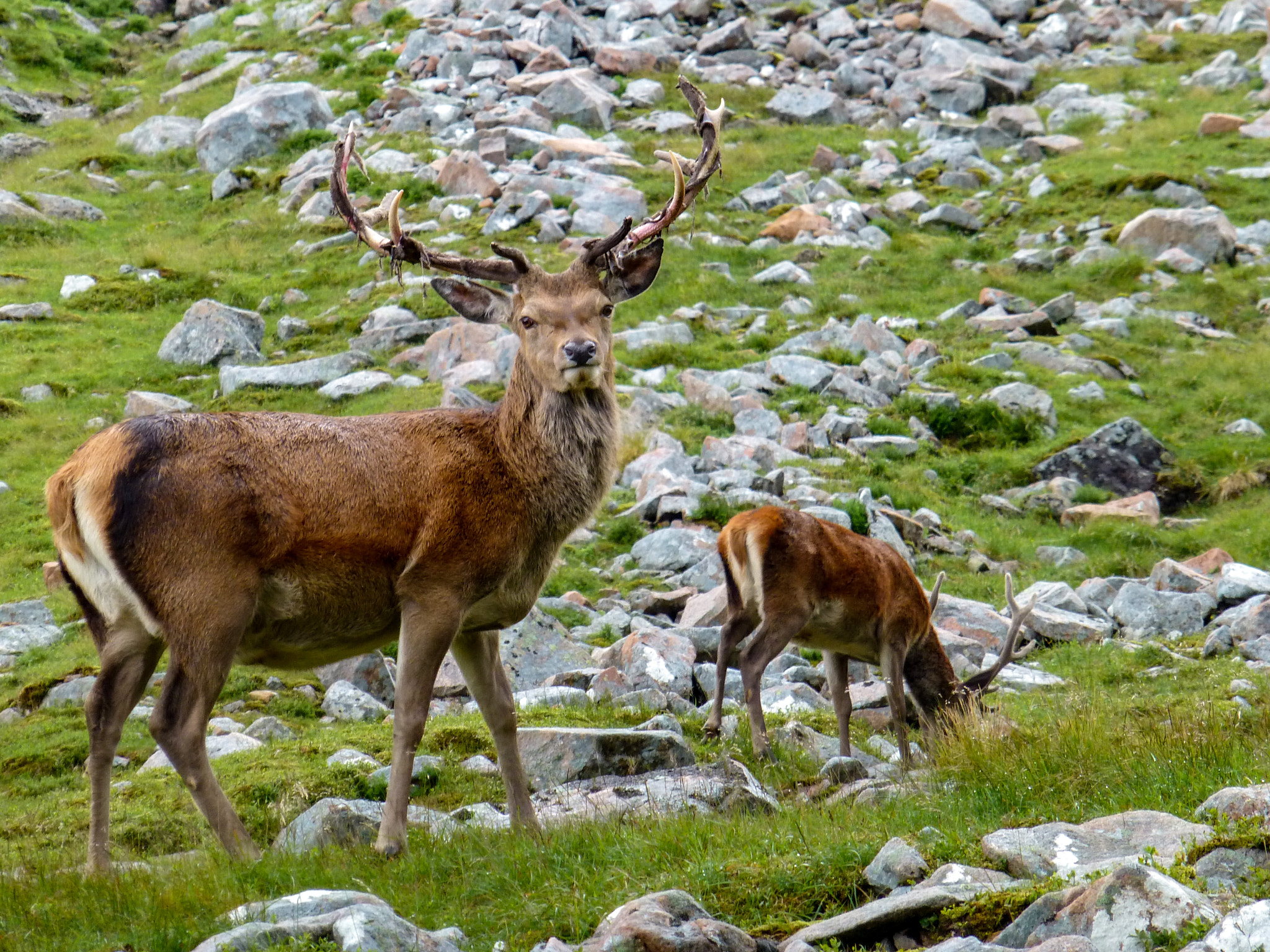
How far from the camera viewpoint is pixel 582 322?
758 cm

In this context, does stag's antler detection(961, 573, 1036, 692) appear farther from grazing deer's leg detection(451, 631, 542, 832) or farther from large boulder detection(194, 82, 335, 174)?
large boulder detection(194, 82, 335, 174)

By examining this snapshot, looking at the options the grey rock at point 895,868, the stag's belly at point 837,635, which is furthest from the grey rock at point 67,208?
the grey rock at point 895,868

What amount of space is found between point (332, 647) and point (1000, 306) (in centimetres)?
1460

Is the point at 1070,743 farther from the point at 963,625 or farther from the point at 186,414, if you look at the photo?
the point at 963,625

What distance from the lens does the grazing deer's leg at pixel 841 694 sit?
8953 millimetres

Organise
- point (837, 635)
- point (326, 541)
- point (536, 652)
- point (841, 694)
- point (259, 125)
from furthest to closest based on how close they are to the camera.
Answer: point (259, 125), point (536, 652), point (837, 635), point (841, 694), point (326, 541)

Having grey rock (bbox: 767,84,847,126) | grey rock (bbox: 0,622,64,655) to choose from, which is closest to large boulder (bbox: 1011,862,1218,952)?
grey rock (bbox: 0,622,64,655)

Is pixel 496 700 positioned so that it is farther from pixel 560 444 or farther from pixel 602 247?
pixel 602 247

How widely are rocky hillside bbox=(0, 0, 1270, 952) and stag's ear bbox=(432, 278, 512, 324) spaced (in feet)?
7.95

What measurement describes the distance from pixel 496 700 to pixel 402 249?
2.70 m

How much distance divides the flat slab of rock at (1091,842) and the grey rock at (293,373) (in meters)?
13.1

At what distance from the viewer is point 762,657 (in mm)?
9039

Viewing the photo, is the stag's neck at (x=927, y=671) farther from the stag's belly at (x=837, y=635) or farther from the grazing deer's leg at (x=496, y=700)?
the grazing deer's leg at (x=496, y=700)

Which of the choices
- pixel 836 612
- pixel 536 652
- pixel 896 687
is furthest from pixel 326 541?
pixel 896 687
